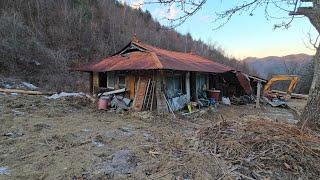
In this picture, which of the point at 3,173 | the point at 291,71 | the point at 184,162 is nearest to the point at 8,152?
the point at 3,173

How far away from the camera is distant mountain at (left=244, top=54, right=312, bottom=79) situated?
120 feet

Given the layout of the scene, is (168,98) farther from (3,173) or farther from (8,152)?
(3,173)

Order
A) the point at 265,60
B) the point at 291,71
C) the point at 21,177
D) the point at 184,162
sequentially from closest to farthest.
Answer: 1. the point at 21,177
2. the point at 184,162
3. the point at 291,71
4. the point at 265,60

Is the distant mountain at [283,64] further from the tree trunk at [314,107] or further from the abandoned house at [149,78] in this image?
the tree trunk at [314,107]

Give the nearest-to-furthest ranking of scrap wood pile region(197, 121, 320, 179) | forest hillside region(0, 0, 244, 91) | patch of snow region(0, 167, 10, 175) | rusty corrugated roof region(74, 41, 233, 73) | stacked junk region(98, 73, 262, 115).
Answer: scrap wood pile region(197, 121, 320, 179) → patch of snow region(0, 167, 10, 175) → rusty corrugated roof region(74, 41, 233, 73) → stacked junk region(98, 73, 262, 115) → forest hillside region(0, 0, 244, 91)

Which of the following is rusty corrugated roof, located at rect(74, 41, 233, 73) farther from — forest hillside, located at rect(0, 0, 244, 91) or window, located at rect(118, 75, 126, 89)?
forest hillside, located at rect(0, 0, 244, 91)

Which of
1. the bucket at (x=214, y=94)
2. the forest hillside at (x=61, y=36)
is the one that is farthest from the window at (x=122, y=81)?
the forest hillside at (x=61, y=36)

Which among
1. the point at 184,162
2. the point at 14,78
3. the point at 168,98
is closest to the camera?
the point at 184,162

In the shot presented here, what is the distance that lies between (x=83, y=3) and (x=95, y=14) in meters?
1.62

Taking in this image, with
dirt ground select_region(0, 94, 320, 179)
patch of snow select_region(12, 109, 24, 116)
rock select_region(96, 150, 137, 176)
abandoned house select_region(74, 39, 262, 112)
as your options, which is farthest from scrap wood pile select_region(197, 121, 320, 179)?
patch of snow select_region(12, 109, 24, 116)

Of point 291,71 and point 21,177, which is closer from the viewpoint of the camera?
point 21,177

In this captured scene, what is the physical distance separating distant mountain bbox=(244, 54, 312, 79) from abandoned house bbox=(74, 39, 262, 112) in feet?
75.5

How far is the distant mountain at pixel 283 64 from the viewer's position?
120 feet

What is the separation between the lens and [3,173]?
5.14m
